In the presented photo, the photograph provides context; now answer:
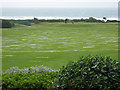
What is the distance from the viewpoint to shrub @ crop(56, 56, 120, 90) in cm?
603

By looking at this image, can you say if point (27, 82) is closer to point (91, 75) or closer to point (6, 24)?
point (91, 75)

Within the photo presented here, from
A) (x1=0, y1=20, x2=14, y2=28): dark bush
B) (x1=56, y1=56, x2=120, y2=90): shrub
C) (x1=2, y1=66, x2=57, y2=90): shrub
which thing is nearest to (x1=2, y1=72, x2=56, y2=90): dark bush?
(x1=2, y1=66, x2=57, y2=90): shrub

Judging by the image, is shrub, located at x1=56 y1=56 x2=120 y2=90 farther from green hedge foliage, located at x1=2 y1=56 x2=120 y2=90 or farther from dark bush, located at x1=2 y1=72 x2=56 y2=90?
dark bush, located at x1=2 y1=72 x2=56 y2=90

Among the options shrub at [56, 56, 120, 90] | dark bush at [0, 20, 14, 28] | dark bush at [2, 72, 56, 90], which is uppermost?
dark bush at [0, 20, 14, 28]

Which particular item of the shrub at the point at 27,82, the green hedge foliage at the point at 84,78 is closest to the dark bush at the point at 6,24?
the shrub at the point at 27,82

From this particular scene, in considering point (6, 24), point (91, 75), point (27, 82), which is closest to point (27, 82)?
point (27, 82)

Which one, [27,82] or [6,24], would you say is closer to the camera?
[27,82]

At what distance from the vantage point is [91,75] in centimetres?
607

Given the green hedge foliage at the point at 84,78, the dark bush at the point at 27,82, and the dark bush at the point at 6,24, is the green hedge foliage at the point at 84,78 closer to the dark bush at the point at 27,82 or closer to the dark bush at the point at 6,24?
the dark bush at the point at 27,82

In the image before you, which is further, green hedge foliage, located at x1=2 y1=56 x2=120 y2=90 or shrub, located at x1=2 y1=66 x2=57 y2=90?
shrub, located at x1=2 y1=66 x2=57 y2=90

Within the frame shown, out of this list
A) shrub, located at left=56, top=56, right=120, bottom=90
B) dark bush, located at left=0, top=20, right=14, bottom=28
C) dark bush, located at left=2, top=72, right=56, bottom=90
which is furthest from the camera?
dark bush, located at left=0, top=20, right=14, bottom=28

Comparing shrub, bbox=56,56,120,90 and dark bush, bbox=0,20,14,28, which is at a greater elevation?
dark bush, bbox=0,20,14,28

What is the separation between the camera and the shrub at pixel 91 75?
237 inches

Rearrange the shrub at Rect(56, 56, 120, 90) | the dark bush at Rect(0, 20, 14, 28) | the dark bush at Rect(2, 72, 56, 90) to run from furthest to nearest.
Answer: the dark bush at Rect(0, 20, 14, 28) → the dark bush at Rect(2, 72, 56, 90) → the shrub at Rect(56, 56, 120, 90)
